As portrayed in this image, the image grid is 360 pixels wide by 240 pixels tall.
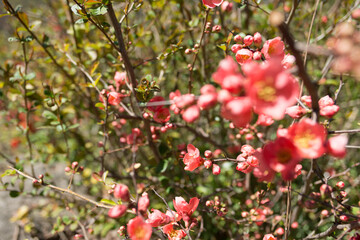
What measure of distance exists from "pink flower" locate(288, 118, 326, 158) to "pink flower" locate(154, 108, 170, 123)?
0.67 m

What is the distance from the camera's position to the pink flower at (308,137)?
0.63 metres

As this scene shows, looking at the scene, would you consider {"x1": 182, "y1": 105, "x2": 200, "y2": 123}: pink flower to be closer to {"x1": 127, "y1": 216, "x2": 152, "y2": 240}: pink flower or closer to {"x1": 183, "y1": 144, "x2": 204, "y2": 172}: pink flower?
{"x1": 127, "y1": 216, "x2": 152, "y2": 240}: pink flower

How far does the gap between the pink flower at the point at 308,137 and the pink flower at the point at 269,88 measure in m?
0.06

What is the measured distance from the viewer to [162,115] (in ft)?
4.05

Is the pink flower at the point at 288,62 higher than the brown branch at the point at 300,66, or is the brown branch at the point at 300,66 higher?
the brown branch at the point at 300,66

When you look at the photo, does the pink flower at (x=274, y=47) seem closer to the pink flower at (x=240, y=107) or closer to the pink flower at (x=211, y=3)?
the pink flower at (x=211, y=3)

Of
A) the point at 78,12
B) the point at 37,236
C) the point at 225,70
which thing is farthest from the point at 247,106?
the point at 37,236

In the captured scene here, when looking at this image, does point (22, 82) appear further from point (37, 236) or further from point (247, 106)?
point (247, 106)

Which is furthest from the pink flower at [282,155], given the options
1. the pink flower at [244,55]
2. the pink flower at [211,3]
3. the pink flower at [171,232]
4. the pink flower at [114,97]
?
the pink flower at [114,97]

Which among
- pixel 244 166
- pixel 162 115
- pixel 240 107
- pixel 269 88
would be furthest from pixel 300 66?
pixel 162 115

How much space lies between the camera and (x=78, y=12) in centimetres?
101

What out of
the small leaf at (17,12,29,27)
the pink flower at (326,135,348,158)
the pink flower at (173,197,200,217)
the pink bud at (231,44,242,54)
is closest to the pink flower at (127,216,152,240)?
the pink flower at (173,197,200,217)

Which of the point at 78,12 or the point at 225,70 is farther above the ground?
the point at 78,12

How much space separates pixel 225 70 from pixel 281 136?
218 millimetres
